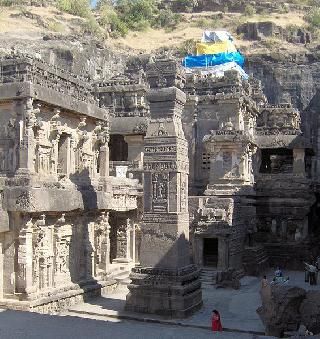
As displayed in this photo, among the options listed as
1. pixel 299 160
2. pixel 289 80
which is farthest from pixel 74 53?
pixel 299 160

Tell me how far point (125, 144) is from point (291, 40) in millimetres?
28664

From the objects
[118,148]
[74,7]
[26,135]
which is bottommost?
[26,135]

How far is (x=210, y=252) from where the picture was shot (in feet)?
70.2

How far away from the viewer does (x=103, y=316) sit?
A: 14047 mm

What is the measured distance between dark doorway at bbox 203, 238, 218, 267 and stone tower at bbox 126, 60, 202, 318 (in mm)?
6124

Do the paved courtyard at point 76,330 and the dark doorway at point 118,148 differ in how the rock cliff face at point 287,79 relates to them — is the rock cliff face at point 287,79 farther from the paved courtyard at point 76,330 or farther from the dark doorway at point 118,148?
the paved courtyard at point 76,330

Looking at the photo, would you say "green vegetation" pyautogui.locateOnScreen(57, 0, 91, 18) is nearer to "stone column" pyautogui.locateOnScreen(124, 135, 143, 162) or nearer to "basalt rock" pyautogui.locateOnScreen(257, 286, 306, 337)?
"stone column" pyautogui.locateOnScreen(124, 135, 143, 162)

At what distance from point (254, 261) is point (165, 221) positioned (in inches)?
375

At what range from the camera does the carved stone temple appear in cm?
1405

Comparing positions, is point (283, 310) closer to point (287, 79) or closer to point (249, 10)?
point (287, 79)

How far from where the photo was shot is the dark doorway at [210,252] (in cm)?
2069

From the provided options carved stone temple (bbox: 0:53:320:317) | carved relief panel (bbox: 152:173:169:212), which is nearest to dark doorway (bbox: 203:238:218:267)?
carved stone temple (bbox: 0:53:320:317)

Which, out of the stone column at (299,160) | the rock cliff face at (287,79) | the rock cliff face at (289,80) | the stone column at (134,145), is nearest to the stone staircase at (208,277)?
the stone column at (134,145)

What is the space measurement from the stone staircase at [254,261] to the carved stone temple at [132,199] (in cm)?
7
